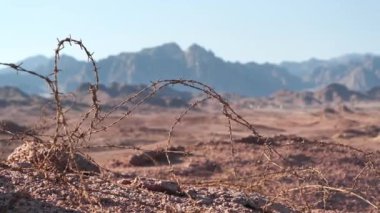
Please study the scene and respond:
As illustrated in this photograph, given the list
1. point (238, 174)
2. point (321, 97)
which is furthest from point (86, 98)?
point (238, 174)

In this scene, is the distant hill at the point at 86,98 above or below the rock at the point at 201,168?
above

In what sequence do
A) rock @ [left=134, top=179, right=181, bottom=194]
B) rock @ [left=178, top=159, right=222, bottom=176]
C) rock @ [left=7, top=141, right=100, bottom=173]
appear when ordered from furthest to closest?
rock @ [left=178, top=159, right=222, bottom=176] < rock @ [left=134, top=179, right=181, bottom=194] < rock @ [left=7, top=141, right=100, bottom=173]

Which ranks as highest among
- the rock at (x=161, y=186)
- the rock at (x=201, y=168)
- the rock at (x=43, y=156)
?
the rock at (x=43, y=156)

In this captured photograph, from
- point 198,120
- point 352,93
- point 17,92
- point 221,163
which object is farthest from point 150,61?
point 221,163

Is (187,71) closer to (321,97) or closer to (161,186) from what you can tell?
(321,97)

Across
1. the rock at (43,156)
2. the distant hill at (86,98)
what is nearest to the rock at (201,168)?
the rock at (43,156)

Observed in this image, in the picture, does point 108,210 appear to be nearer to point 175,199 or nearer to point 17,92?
point 175,199

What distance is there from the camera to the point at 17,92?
77562mm

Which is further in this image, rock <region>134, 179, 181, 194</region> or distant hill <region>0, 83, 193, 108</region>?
distant hill <region>0, 83, 193, 108</region>

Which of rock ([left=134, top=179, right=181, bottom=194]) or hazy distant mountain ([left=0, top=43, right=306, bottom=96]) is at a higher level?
hazy distant mountain ([left=0, top=43, right=306, bottom=96])

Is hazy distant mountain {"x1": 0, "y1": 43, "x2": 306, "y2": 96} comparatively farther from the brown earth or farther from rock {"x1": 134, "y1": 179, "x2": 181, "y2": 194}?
rock {"x1": 134, "y1": 179, "x2": 181, "y2": 194}

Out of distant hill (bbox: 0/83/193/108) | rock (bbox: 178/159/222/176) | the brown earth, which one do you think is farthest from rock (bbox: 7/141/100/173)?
distant hill (bbox: 0/83/193/108)

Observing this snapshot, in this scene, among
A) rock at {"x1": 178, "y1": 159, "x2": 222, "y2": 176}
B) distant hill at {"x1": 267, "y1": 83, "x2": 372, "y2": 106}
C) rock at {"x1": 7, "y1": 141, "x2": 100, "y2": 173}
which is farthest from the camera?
distant hill at {"x1": 267, "y1": 83, "x2": 372, "y2": 106}

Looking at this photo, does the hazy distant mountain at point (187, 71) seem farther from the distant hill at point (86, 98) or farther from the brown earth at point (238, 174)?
the brown earth at point (238, 174)
